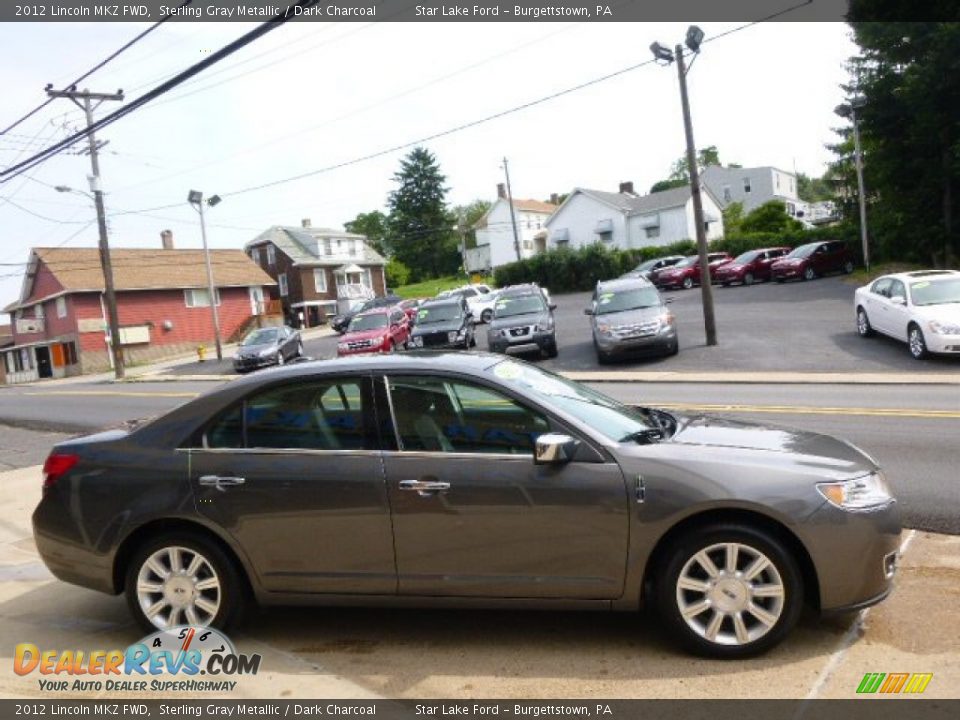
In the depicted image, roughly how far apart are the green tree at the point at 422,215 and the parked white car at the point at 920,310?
242 feet

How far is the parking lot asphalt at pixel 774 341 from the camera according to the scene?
1694 centimetres

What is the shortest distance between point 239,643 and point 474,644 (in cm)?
132

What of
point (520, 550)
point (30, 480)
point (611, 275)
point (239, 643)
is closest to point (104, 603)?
point (239, 643)

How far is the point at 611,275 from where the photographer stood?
1897 inches

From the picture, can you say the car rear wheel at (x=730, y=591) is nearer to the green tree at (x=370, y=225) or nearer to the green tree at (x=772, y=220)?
the green tree at (x=772, y=220)

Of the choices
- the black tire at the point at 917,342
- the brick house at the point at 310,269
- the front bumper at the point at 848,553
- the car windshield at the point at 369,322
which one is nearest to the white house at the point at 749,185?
the brick house at the point at 310,269

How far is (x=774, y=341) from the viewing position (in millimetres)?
20484

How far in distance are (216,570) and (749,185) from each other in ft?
282

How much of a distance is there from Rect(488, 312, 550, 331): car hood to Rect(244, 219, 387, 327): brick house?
42.2 meters

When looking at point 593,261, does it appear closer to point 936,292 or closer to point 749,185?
point 936,292

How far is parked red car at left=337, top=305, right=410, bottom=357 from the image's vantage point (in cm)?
2580

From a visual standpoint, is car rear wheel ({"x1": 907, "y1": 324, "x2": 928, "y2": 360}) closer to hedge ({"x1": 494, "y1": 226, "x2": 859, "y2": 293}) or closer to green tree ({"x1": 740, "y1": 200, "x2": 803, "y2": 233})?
hedge ({"x1": 494, "y1": 226, "x2": 859, "y2": 293})

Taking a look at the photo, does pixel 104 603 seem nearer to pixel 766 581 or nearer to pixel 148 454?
pixel 148 454

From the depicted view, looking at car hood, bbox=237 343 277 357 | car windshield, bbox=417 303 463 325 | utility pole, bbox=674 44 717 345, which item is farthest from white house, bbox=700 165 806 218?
utility pole, bbox=674 44 717 345
